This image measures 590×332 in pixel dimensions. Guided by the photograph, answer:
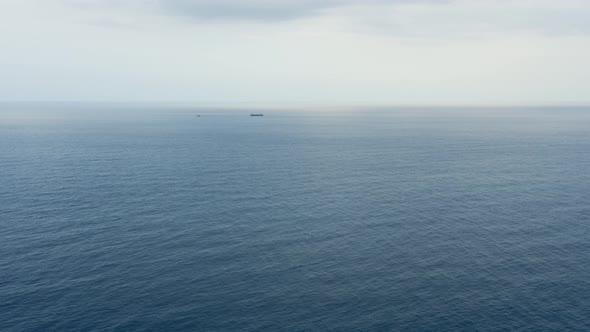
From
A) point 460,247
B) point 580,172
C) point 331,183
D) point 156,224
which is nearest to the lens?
point 460,247

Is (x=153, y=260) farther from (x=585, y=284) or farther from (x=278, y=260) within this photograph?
(x=585, y=284)

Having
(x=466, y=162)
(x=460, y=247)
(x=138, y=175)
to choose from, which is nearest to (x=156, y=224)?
(x=138, y=175)

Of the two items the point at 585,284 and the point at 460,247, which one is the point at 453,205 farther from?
the point at 585,284

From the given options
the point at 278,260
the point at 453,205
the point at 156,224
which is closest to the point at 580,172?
the point at 453,205

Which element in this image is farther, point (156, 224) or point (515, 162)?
point (515, 162)

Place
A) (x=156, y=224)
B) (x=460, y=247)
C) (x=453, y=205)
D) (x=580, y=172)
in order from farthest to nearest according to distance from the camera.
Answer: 1. (x=580, y=172)
2. (x=453, y=205)
3. (x=156, y=224)
4. (x=460, y=247)

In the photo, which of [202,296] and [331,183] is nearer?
[202,296]

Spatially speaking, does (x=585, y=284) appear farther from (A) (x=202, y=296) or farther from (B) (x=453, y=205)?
(A) (x=202, y=296)

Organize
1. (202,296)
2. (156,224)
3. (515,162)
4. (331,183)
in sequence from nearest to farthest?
(202,296) < (156,224) < (331,183) < (515,162)

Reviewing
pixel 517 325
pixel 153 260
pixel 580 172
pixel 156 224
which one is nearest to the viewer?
pixel 517 325
